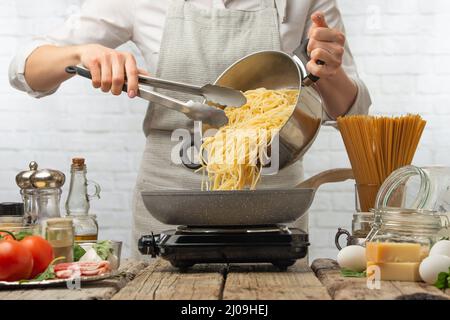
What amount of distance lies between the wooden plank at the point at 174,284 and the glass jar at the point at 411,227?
311 mm

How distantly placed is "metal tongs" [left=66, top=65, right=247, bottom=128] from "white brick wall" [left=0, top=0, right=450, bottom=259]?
1.62m

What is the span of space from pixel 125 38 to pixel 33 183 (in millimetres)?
970

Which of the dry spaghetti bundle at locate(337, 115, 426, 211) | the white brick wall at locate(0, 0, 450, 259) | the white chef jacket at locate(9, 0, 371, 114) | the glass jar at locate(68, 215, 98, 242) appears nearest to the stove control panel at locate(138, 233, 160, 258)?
the glass jar at locate(68, 215, 98, 242)

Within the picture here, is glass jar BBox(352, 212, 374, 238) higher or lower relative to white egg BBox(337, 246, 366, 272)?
higher

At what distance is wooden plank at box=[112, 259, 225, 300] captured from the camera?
3.81ft

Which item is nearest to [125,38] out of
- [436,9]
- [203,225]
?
[203,225]

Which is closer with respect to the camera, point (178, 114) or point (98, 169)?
point (178, 114)

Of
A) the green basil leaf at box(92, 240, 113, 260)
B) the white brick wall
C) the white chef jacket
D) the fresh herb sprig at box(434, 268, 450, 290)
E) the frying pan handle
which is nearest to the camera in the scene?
the fresh herb sprig at box(434, 268, 450, 290)

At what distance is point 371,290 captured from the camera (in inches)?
47.2

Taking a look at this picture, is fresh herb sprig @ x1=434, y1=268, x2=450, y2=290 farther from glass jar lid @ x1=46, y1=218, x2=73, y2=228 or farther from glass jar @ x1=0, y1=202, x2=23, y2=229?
glass jar @ x1=0, y1=202, x2=23, y2=229

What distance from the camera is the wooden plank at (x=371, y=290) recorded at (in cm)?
112

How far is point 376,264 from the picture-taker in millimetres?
1313

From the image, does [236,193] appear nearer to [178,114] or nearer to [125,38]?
[178,114]
